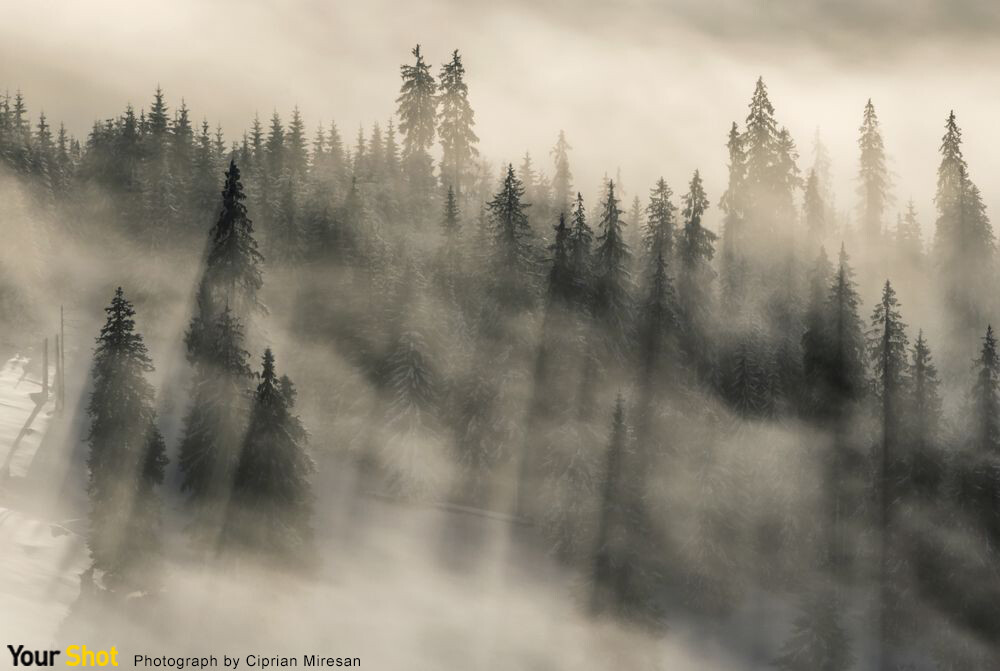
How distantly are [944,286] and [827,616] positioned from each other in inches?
1548

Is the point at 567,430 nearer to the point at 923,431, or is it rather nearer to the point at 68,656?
the point at 923,431

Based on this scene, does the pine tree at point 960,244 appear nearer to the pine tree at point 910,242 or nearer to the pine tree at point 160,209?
the pine tree at point 910,242

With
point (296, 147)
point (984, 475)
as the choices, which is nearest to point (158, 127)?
point (296, 147)

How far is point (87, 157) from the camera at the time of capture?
9344cm

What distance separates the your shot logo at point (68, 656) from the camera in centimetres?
3241

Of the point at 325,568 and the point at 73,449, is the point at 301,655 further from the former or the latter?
the point at 73,449

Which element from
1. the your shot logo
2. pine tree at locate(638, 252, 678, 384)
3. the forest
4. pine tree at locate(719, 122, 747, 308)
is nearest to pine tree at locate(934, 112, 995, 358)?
the forest

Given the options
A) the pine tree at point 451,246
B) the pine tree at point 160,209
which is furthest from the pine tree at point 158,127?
the pine tree at point 451,246

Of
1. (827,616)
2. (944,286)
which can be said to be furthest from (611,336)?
(944,286)

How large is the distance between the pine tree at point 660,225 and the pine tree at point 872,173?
130 feet

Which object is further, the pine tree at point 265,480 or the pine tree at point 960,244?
the pine tree at point 960,244

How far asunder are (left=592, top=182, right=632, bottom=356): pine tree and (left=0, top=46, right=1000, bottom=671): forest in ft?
0.45

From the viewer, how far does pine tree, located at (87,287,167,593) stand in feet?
129

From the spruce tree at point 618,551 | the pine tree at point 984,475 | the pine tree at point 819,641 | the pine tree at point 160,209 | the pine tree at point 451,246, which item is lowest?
the pine tree at point 819,641
